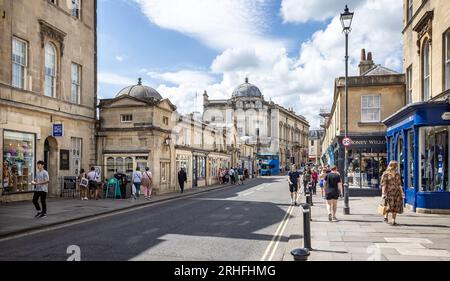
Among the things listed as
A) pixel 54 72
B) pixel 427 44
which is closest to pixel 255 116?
pixel 54 72

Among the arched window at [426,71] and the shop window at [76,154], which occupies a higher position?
the arched window at [426,71]

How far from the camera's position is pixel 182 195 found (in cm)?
2478

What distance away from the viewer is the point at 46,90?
21.6 meters

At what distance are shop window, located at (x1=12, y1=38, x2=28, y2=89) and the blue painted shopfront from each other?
17292mm

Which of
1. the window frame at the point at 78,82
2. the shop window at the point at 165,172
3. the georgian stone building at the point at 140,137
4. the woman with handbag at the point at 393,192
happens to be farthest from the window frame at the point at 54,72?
the woman with handbag at the point at 393,192

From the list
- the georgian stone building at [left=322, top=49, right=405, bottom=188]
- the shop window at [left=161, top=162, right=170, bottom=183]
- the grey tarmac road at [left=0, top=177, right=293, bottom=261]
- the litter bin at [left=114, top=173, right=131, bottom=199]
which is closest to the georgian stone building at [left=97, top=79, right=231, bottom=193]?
the shop window at [left=161, top=162, right=170, bottom=183]

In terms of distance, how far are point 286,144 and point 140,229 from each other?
92982 millimetres

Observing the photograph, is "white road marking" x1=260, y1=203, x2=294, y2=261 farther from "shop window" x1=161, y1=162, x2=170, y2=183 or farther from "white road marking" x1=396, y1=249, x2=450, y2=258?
"shop window" x1=161, y1=162, x2=170, y2=183

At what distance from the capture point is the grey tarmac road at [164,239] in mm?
8305

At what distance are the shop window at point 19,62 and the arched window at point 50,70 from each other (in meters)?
1.79

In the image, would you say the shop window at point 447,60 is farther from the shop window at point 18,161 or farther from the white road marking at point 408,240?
the shop window at point 18,161

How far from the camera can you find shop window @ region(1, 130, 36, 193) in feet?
60.0

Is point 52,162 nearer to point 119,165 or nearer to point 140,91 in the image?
point 119,165

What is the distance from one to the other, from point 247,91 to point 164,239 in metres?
86.8
